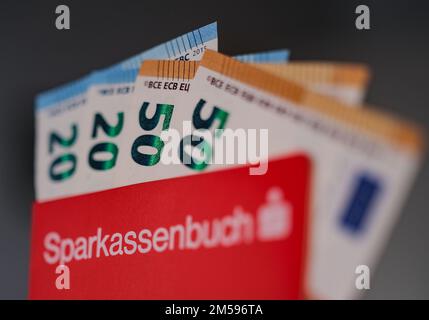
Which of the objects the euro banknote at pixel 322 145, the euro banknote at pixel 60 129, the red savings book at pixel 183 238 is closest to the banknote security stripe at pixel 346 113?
the euro banknote at pixel 322 145

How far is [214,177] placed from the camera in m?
1.28

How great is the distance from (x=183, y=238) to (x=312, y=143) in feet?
1.15

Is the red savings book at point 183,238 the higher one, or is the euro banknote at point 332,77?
the euro banknote at point 332,77

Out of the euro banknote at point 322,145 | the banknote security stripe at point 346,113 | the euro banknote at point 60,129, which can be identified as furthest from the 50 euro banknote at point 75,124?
the banknote security stripe at point 346,113

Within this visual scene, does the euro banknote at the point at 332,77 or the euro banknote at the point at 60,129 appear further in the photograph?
the euro banknote at the point at 60,129

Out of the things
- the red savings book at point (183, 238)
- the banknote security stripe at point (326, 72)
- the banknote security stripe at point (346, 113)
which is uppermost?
the banknote security stripe at point (326, 72)

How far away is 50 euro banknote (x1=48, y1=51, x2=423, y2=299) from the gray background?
0.06 meters

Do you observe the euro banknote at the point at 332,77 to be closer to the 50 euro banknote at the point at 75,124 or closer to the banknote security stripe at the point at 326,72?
the banknote security stripe at the point at 326,72

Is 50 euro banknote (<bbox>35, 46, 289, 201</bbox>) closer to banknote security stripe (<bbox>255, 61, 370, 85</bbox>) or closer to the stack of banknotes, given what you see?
the stack of banknotes

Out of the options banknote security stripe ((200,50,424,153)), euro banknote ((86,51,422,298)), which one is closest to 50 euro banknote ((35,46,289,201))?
euro banknote ((86,51,422,298))

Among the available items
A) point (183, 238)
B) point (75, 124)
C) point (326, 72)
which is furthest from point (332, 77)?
point (75, 124)

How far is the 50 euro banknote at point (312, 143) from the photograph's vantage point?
1.10 meters

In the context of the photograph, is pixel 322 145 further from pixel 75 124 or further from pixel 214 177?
pixel 75 124
